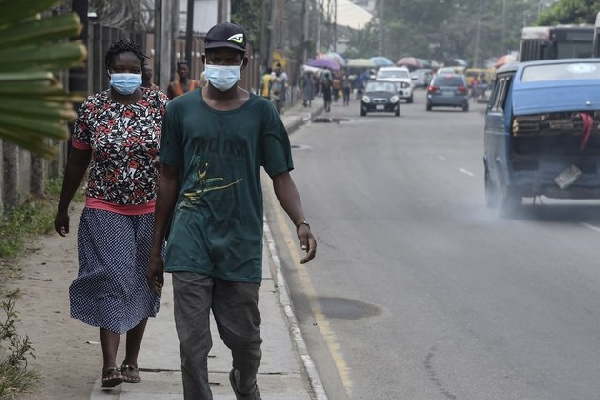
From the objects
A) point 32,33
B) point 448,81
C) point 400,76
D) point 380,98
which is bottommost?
point 400,76

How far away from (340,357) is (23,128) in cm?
609

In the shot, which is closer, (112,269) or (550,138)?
(112,269)

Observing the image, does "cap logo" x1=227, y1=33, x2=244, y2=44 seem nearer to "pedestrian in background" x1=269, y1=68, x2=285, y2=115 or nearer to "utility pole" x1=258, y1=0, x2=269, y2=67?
"pedestrian in background" x1=269, y1=68, x2=285, y2=115

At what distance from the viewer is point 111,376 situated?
20.4 feet

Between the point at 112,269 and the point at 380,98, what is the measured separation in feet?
149

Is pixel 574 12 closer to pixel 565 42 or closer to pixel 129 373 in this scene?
pixel 565 42

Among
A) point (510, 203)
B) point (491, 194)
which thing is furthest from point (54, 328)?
point (491, 194)

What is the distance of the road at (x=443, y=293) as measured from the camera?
7.36m

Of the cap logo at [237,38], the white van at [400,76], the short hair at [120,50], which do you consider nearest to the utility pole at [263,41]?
the white van at [400,76]

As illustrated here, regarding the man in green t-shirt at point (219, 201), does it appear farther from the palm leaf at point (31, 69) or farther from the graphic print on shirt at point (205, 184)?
the palm leaf at point (31, 69)

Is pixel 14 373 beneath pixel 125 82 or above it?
beneath

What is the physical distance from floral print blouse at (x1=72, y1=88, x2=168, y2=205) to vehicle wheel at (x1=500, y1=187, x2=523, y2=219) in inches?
387

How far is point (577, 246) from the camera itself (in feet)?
43.3

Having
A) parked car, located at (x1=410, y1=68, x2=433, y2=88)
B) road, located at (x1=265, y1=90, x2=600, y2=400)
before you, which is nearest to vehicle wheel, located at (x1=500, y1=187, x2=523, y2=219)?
road, located at (x1=265, y1=90, x2=600, y2=400)
